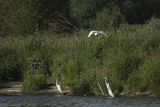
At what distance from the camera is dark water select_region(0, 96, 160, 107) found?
31078mm

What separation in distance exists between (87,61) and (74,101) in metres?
6.87

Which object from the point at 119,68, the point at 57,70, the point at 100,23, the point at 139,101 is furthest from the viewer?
the point at 100,23

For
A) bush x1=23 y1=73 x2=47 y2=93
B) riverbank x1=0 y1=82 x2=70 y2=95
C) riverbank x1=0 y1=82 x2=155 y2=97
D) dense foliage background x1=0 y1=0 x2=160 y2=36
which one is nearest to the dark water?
riverbank x1=0 y1=82 x2=155 y2=97

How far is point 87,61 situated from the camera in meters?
39.4

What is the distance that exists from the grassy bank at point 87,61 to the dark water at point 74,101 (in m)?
1.82

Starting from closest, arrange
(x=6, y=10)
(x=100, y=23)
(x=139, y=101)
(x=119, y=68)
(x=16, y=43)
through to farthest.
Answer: (x=139, y=101) < (x=119, y=68) < (x=16, y=43) < (x=100, y=23) < (x=6, y=10)

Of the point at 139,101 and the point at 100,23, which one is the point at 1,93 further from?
the point at 100,23

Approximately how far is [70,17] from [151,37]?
99.7ft

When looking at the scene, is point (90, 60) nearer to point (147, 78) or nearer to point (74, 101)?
point (147, 78)

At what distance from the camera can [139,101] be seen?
3241 cm

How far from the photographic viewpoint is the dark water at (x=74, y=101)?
31.1 metres

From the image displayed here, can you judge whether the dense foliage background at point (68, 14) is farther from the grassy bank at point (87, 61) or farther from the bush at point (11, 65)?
the bush at point (11, 65)

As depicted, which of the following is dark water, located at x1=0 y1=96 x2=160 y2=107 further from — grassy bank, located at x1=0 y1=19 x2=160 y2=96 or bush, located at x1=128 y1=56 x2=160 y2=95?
grassy bank, located at x1=0 y1=19 x2=160 y2=96

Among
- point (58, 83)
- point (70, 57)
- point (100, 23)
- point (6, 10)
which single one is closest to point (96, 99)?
point (58, 83)
